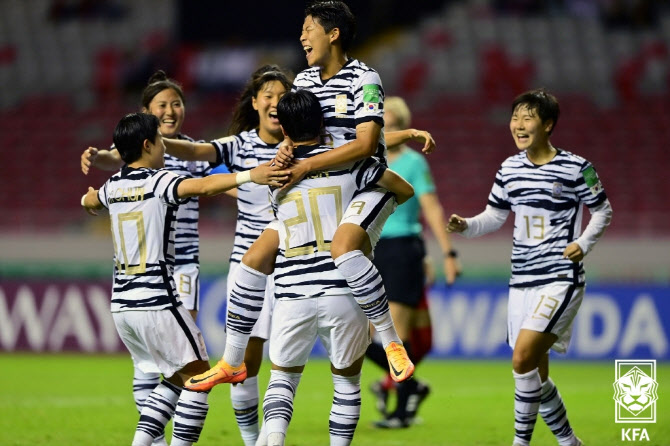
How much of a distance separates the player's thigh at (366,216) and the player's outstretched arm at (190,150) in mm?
1167

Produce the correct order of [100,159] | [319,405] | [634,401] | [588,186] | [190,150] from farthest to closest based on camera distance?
1. [319,405]
2. [634,401]
3. [588,186]
4. [190,150]
5. [100,159]

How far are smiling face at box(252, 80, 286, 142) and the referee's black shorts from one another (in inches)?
80.2

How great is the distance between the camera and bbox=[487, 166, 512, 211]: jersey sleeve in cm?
654

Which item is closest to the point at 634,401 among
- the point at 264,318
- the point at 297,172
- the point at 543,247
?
the point at 543,247

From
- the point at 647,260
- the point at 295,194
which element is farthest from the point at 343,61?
the point at 647,260

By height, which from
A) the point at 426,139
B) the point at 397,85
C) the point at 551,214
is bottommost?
the point at 551,214

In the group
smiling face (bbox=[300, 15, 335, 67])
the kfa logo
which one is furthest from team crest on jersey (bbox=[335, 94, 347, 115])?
the kfa logo

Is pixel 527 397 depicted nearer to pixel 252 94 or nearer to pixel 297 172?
pixel 297 172

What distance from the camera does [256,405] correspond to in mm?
6469

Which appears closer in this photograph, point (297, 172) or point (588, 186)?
point (297, 172)

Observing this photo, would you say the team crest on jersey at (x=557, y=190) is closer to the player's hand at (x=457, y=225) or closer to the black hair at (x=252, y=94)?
the player's hand at (x=457, y=225)

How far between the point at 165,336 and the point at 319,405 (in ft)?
12.4

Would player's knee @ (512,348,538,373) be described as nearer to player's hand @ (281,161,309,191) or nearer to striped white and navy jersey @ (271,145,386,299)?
striped white and navy jersey @ (271,145,386,299)

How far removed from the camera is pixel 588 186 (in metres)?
6.26
